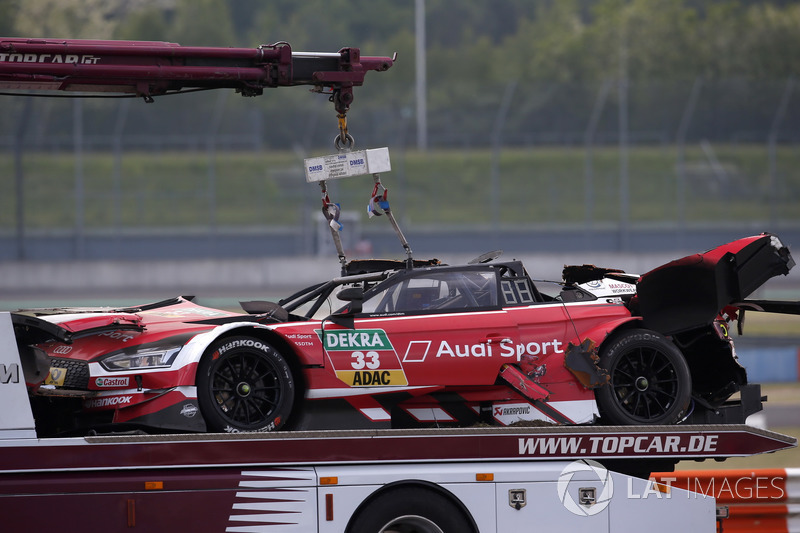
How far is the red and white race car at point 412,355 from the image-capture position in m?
6.73

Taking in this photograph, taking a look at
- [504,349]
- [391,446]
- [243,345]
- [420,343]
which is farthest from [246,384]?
[504,349]

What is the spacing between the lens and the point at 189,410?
6.66 metres

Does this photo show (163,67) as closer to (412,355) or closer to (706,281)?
(412,355)

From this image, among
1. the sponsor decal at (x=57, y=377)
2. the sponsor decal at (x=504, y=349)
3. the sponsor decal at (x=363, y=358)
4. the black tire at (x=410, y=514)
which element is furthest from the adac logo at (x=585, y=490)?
the sponsor decal at (x=57, y=377)

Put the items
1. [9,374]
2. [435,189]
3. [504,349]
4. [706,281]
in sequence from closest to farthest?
1. [9,374]
2. [504,349]
3. [706,281]
4. [435,189]

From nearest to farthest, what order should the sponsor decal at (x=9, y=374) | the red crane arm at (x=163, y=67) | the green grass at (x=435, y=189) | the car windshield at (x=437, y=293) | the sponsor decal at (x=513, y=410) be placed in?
the sponsor decal at (x=9, y=374), the red crane arm at (x=163, y=67), the sponsor decal at (x=513, y=410), the car windshield at (x=437, y=293), the green grass at (x=435, y=189)

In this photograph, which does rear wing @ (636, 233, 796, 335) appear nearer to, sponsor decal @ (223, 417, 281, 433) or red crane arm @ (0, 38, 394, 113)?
red crane arm @ (0, 38, 394, 113)

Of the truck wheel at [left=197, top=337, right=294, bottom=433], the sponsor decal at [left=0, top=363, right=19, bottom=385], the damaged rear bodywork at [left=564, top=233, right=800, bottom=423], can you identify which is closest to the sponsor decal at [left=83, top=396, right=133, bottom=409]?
the truck wheel at [left=197, top=337, right=294, bottom=433]

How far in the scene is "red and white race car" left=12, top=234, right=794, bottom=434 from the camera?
6.73 m

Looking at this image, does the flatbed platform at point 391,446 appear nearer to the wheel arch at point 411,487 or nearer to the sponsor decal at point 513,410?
the wheel arch at point 411,487

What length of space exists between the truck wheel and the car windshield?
85 cm

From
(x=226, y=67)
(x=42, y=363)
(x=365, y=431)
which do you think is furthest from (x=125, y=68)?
(x=365, y=431)

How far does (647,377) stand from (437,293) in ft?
5.64

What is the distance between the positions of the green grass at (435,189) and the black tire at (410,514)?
20.7 m
